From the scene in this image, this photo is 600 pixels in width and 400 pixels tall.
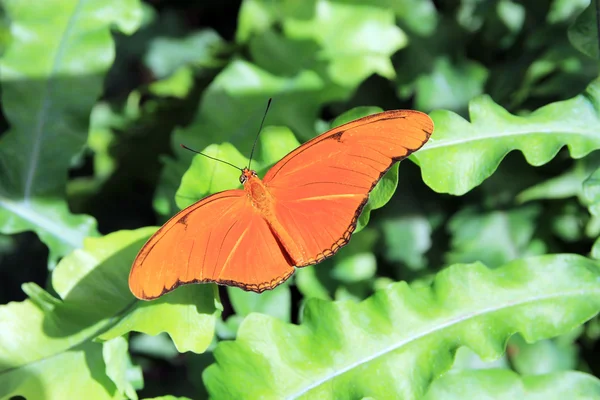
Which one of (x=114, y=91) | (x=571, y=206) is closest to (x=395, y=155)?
(x=571, y=206)

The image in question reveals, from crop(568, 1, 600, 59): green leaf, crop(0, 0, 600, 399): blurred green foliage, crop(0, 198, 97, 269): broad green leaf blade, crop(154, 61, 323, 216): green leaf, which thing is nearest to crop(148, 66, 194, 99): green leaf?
crop(0, 0, 600, 399): blurred green foliage

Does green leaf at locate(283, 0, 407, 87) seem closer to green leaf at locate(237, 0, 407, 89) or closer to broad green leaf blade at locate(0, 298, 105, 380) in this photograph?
green leaf at locate(237, 0, 407, 89)

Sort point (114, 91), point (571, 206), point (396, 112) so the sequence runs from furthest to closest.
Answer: point (114, 91) < point (571, 206) < point (396, 112)

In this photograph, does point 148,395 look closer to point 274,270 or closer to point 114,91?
point 274,270

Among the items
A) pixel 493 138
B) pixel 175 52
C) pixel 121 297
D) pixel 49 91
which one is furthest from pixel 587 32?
pixel 175 52

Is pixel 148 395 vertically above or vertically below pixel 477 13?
below

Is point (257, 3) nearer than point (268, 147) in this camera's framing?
No
